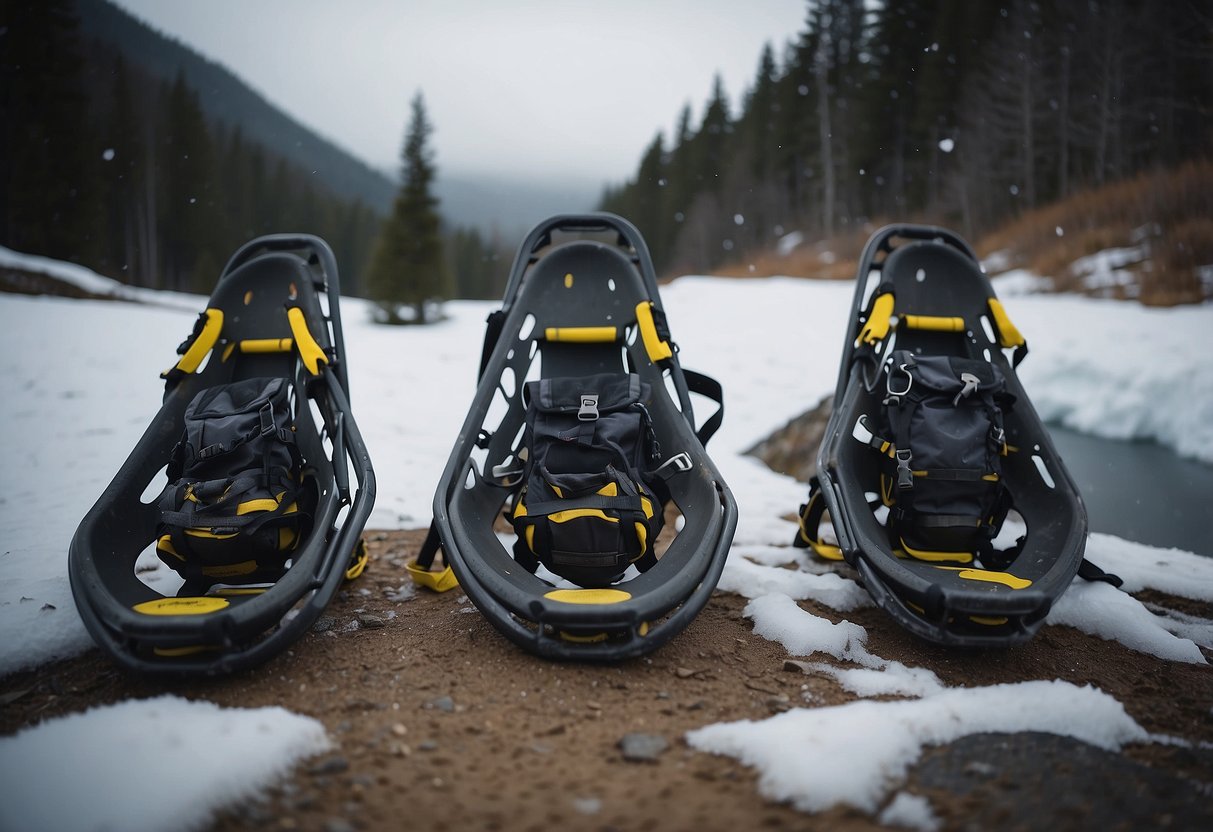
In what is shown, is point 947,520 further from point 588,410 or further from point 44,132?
point 44,132

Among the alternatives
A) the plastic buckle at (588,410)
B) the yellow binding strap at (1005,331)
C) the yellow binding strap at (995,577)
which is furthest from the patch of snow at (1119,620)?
the plastic buckle at (588,410)

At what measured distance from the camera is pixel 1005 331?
10.3 feet

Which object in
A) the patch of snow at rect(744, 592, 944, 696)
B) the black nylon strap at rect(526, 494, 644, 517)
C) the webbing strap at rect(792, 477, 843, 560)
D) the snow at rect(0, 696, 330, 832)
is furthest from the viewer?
the webbing strap at rect(792, 477, 843, 560)

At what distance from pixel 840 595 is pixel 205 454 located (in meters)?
2.93

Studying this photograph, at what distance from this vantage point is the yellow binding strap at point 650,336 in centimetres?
301

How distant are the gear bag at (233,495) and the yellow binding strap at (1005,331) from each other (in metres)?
3.59

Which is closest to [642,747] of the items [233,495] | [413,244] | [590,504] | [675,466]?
[590,504]

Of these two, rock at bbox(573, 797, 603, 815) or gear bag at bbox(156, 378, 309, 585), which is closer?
rock at bbox(573, 797, 603, 815)

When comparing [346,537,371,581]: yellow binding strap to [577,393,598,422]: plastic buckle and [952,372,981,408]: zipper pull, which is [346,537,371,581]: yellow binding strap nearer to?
[577,393,598,422]: plastic buckle

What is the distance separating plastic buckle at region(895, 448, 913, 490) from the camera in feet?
9.02

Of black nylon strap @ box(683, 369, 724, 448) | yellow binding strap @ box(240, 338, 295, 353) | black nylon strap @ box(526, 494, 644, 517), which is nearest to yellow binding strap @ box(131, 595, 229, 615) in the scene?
black nylon strap @ box(526, 494, 644, 517)

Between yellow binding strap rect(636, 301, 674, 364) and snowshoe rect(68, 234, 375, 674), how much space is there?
145 cm

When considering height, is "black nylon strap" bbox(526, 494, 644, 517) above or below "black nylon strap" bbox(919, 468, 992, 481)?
below

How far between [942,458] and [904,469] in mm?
198
